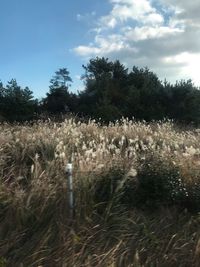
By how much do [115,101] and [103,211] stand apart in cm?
2058

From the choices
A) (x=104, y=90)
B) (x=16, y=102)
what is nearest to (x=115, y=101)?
(x=104, y=90)

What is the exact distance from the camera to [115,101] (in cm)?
2762

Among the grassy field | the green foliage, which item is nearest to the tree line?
the green foliage

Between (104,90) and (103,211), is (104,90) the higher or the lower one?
the higher one

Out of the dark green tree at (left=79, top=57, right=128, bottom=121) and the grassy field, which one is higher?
the dark green tree at (left=79, top=57, right=128, bottom=121)

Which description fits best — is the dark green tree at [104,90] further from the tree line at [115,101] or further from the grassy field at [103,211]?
the grassy field at [103,211]

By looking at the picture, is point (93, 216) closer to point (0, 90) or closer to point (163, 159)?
point (163, 159)

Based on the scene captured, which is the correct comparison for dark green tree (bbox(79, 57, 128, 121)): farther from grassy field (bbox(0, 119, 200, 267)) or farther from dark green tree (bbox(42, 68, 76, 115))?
grassy field (bbox(0, 119, 200, 267))

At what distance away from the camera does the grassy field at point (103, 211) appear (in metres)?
6.10

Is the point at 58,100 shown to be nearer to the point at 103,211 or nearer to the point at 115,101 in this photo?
the point at 115,101

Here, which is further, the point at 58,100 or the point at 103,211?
the point at 58,100

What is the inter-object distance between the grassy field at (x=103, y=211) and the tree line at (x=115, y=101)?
14.7m

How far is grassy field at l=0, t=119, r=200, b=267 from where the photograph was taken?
20.0 ft

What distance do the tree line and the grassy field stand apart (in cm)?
1467
